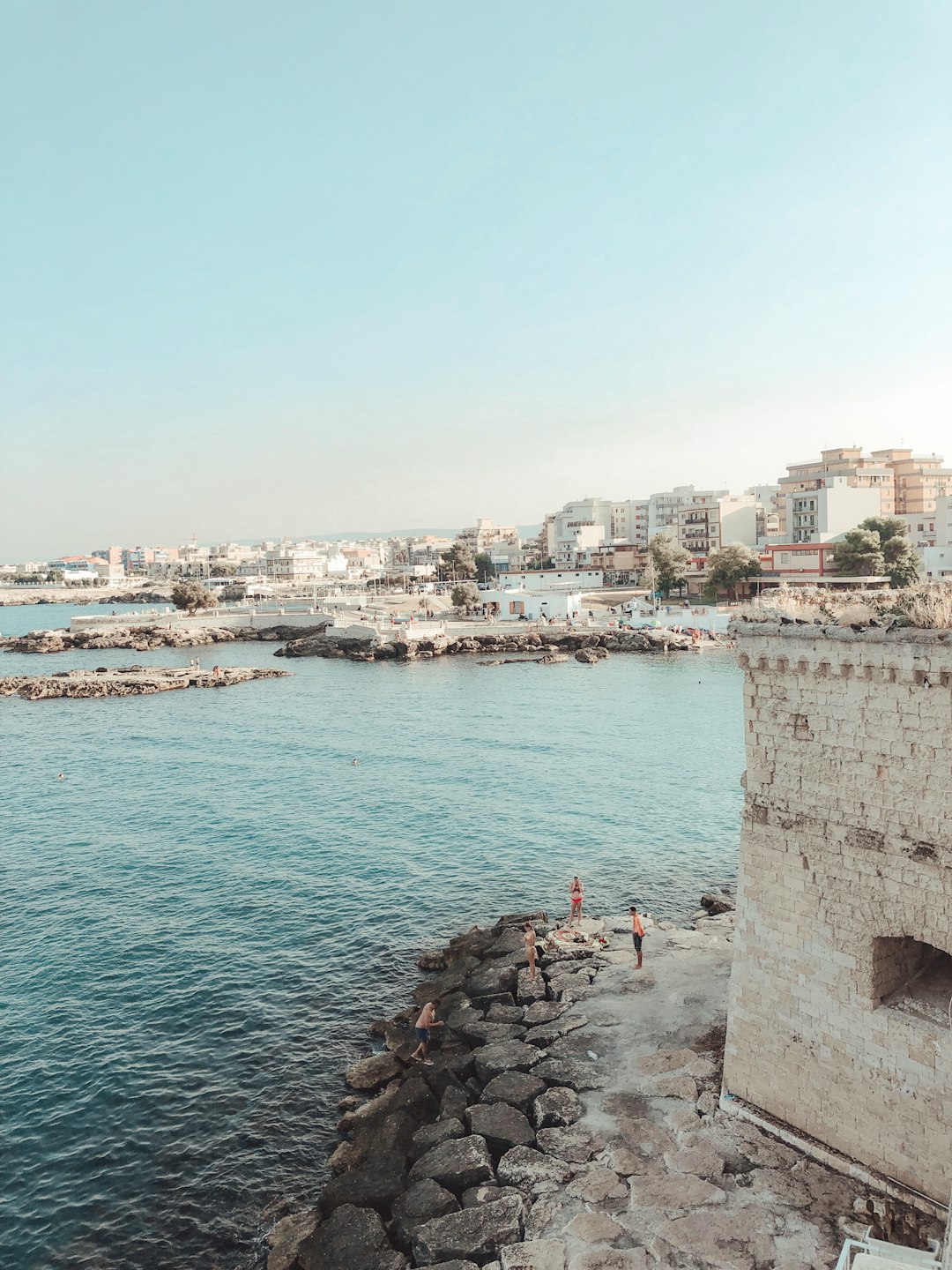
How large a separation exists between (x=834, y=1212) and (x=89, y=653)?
7606 cm

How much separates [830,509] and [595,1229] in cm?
7812

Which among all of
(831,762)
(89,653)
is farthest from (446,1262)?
(89,653)

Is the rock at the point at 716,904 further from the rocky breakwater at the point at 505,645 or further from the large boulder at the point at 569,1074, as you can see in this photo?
the rocky breakwater at the point at 505,645

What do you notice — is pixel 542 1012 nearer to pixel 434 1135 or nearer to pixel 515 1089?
pixel 515 1089

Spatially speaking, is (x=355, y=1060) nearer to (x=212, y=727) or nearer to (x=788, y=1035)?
(x=788, y=1035)

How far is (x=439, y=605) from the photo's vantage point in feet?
306

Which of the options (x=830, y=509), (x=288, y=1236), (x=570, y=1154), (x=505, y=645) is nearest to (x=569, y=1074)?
(x=570, y=1154)

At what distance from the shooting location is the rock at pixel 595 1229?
9523 mm

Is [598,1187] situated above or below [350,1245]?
above

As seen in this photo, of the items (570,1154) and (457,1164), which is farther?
(457,1164)

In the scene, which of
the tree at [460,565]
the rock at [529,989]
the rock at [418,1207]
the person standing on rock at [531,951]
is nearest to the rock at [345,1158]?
the rock at [418,1207]

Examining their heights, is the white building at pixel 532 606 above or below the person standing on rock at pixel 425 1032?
above

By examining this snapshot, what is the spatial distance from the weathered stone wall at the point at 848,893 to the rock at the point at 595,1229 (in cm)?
269

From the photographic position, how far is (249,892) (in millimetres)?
22469
